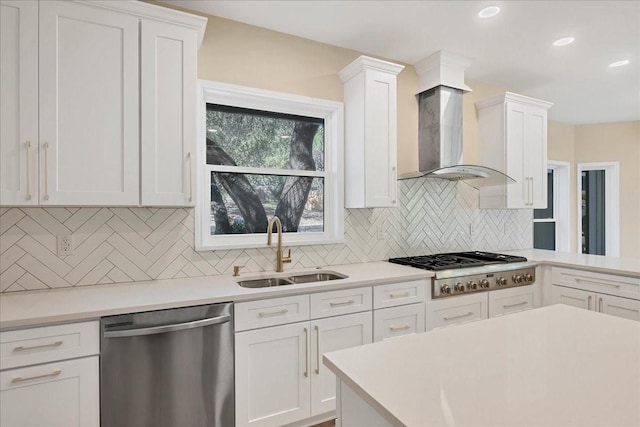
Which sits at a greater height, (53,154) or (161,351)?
(53,154)

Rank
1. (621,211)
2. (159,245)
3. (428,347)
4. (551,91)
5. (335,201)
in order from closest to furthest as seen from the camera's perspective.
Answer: (428,347)
(159,245)
(335,201)
(551,91)
(621,211)

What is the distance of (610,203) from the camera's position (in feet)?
17.7

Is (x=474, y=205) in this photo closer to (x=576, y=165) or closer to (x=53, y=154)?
(x=576, y=165)

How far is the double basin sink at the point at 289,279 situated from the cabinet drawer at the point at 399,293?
27cm

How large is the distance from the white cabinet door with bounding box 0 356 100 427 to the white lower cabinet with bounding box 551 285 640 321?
343 centimetres

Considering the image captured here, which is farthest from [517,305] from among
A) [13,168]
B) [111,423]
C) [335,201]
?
[13,168]

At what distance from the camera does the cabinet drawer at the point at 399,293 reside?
2418 millimetres

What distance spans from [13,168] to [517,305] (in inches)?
142

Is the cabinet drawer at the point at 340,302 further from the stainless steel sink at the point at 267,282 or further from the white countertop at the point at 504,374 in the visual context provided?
the white countertop at the point at 504,374

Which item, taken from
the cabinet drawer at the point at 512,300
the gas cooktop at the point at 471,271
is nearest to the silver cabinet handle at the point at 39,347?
the gas cooktop at the point at 471,271

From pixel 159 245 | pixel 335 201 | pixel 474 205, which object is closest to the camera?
pixel 159 245

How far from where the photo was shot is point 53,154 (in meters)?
1.82

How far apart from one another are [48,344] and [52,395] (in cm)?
23

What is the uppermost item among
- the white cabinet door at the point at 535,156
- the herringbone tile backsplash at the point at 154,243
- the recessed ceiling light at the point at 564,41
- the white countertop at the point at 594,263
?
the recessed ceiling light at the point at 564,41
